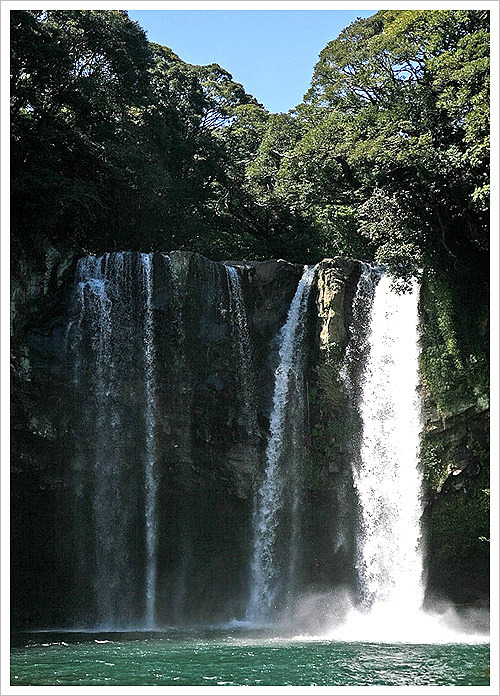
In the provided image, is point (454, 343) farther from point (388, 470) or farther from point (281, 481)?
point (281, 481)

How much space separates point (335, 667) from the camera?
12430 mm

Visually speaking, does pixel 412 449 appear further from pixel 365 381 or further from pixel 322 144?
pixel 322 144

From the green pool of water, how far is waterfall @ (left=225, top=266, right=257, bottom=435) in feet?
17.1

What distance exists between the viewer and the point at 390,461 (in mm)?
18406

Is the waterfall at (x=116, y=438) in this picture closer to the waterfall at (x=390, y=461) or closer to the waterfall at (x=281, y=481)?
the waterfall at (x=281, y=481)

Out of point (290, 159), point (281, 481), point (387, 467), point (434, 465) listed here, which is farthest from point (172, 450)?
point (290, 159)

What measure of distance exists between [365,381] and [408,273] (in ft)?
8.67

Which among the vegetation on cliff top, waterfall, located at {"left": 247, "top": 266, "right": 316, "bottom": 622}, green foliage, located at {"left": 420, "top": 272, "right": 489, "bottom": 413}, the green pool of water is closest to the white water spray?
green foliage, located at {"left": 420, "top": 272, "right": 489, "bottom": 413}

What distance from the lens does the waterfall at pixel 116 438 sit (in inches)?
734

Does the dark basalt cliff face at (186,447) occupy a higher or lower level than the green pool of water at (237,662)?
higher

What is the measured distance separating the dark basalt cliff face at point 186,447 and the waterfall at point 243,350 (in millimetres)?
107

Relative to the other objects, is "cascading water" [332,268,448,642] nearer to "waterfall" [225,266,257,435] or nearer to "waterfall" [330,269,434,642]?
"waterfall" [330,269,434,642]

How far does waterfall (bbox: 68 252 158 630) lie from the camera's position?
61.2ft

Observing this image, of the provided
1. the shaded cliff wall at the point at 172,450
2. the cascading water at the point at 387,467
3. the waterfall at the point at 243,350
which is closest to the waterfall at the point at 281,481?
the shaded cliff wall at the point at 172,450
